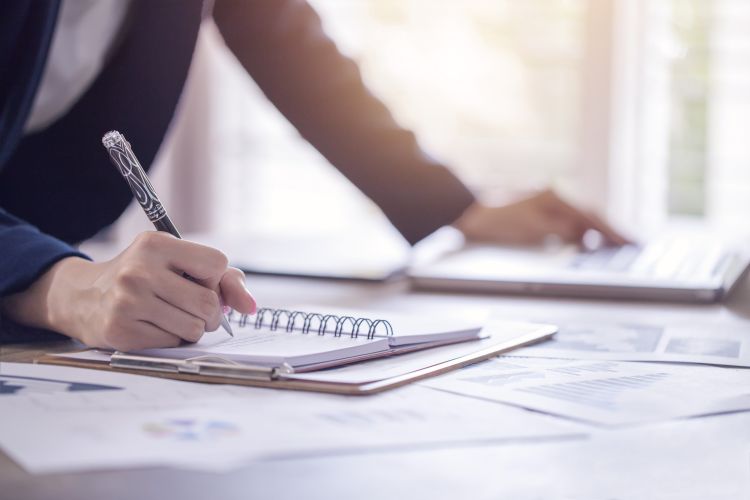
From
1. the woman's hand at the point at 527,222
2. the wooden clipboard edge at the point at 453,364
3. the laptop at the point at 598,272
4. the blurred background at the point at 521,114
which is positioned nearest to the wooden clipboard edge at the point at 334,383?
the wooden clipboard edge at the point at 453,364

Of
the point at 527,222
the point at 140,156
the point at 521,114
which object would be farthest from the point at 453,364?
the point at 521,114

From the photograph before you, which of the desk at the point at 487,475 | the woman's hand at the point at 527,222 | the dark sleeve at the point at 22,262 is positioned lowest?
the desk at the point at 487,475

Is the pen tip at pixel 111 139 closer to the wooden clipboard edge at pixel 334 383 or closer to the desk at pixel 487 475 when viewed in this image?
the wooden clipboard edge at pixel 334 383

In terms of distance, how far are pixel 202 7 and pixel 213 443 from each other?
672 millimetres

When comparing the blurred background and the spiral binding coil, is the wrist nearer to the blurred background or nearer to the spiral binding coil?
the spiral binding coil

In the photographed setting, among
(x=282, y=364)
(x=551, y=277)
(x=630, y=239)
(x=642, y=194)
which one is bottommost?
(x=282, y=364)

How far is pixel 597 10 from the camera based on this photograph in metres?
2.42

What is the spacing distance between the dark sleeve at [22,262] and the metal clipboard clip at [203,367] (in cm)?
16

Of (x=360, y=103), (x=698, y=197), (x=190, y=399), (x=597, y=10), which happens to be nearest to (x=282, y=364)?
(x=190, y=399)

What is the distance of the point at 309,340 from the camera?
76 centimetres

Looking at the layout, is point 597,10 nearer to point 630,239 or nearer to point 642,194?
point 642,194

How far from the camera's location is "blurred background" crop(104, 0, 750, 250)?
2.45 meters

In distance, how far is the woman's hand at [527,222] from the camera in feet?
5.46

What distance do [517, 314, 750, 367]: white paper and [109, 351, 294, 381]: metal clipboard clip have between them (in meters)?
0.24
